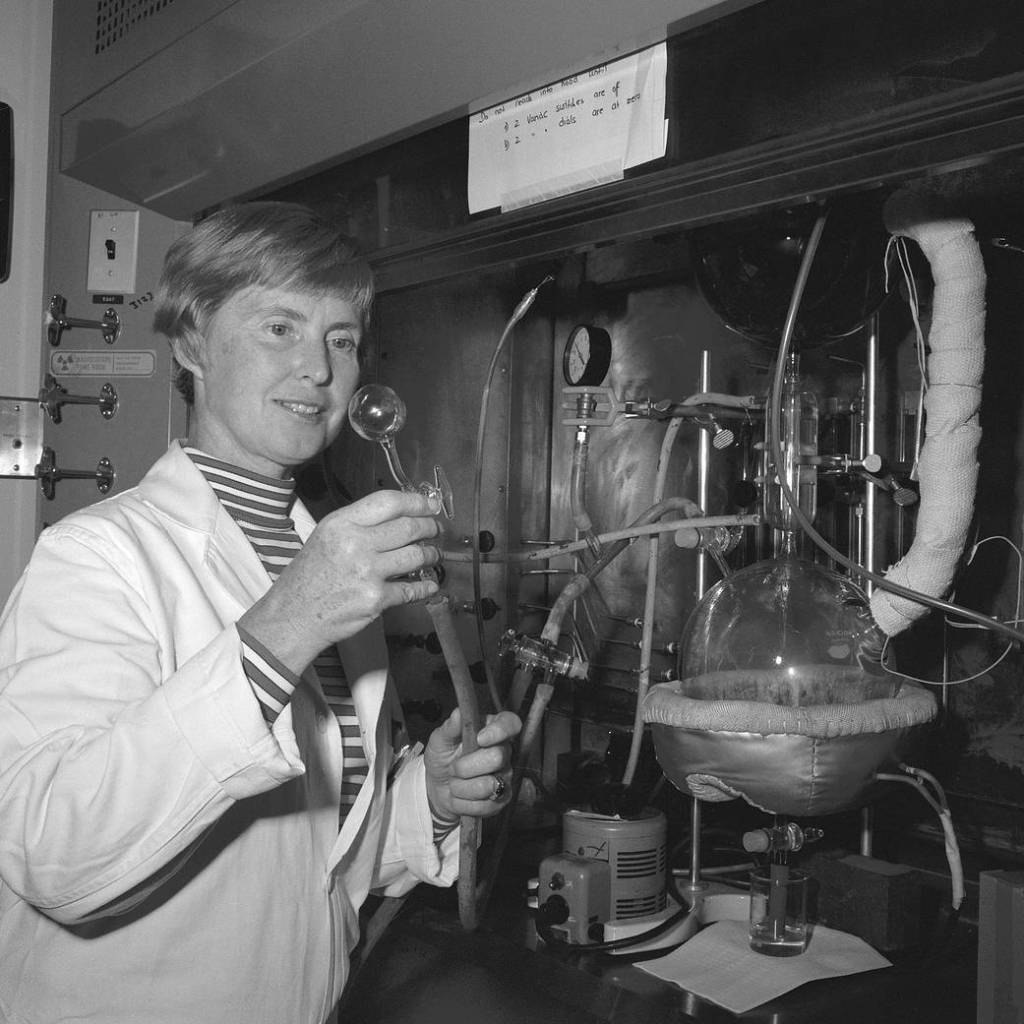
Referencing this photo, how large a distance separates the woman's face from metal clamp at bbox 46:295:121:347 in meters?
0.71

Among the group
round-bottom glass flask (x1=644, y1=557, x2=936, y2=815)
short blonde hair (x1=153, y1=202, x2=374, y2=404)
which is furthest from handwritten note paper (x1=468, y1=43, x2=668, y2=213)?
round-bottom glass flask (x1=644, y1=557, x2=936, y2=815)

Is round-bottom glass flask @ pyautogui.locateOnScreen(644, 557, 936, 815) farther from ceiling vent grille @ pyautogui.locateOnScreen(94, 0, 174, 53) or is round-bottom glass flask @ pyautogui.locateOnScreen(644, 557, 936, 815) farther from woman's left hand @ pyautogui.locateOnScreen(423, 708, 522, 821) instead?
ceiling vent grille @ pyautogui.locateOnScreen(94, 0, 174, 53)

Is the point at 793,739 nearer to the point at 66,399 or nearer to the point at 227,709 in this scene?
the point at 227,709

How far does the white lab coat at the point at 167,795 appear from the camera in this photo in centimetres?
77

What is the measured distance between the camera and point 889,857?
158cm

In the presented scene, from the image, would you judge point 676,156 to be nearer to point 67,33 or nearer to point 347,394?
point 347,394

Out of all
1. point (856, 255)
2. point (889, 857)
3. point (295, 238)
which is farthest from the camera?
point (889, 857)

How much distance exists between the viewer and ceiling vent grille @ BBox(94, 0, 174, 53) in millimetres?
1391

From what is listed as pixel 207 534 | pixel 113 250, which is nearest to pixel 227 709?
pixel 207 534

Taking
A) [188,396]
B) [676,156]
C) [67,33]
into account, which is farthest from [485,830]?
[67,33]

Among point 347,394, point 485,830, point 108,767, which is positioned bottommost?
point 485,830

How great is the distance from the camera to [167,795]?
768 mm

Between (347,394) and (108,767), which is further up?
(347,394)

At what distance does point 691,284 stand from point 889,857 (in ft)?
3.30
